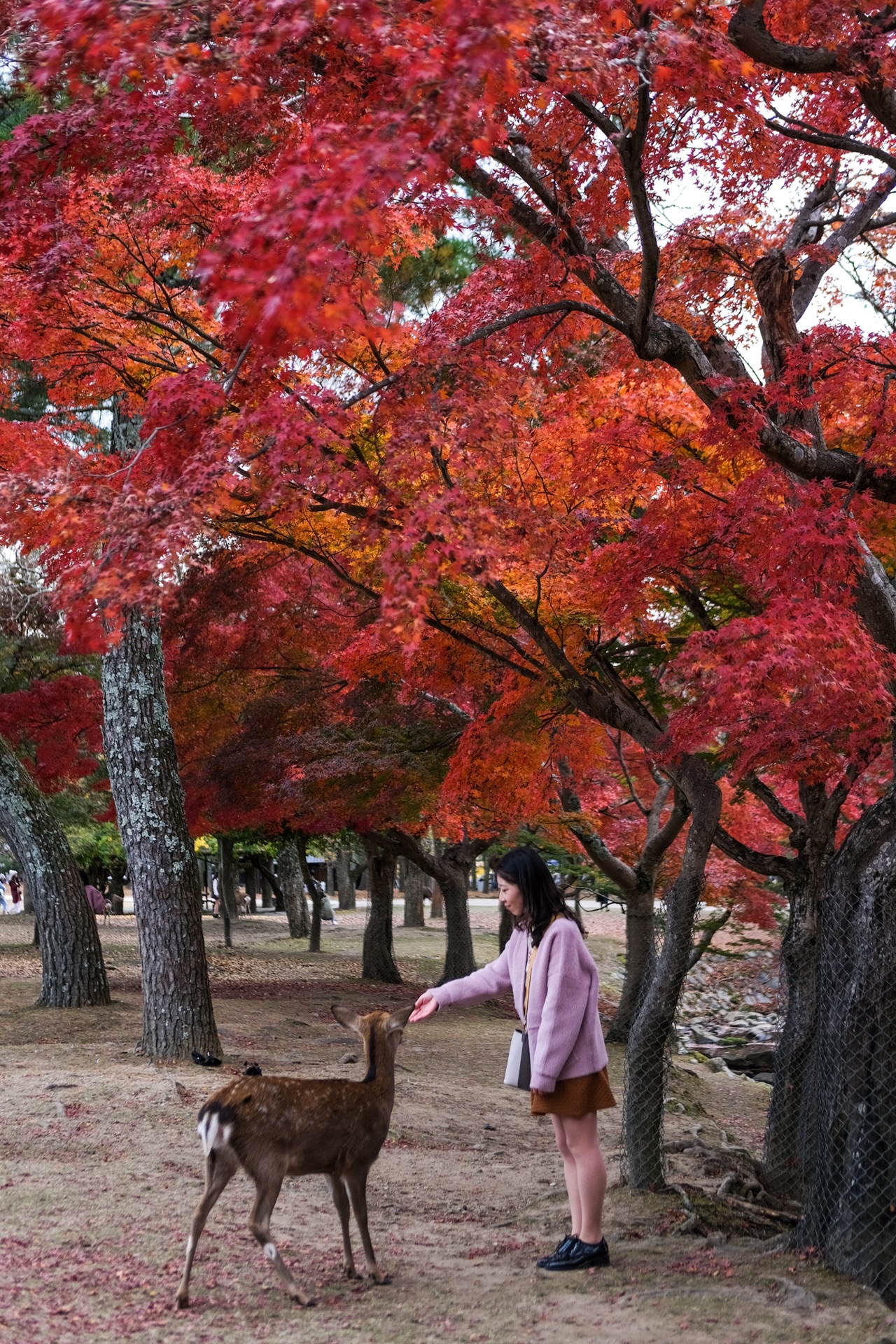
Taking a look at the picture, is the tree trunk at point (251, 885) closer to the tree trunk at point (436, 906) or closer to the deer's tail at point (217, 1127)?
the tree trunk at point (436, 906)

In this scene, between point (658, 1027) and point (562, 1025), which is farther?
point (658, 1027)

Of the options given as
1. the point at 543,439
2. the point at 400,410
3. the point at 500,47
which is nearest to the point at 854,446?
the point at 543,439

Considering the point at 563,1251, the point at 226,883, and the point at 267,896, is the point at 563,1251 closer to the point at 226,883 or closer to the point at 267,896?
the point at 226,883

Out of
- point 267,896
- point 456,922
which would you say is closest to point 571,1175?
point 456,922

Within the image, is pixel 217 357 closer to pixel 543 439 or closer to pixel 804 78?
pixel 543 439

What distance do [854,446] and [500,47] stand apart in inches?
219

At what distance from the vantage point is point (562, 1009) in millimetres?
4570

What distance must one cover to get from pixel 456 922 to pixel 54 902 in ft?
27.0

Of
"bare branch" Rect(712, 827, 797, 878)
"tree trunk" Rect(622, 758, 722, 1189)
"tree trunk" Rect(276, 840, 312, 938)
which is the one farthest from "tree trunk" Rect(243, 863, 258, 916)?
"tree trunk" Rect(622, 758, 722, 1189)

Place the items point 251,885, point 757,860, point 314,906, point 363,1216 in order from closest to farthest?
1. point 363,1216
2. point 757,860
3. point 314,906
4. point 251,885

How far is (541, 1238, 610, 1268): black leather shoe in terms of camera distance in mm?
4781

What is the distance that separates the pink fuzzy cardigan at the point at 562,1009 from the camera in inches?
179

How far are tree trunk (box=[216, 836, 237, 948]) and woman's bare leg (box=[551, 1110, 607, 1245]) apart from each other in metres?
22.7

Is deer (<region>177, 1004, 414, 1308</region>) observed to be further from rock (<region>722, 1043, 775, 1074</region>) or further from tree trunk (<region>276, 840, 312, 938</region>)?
tree trunk (<region>276, 840, 312, 938</region>)
